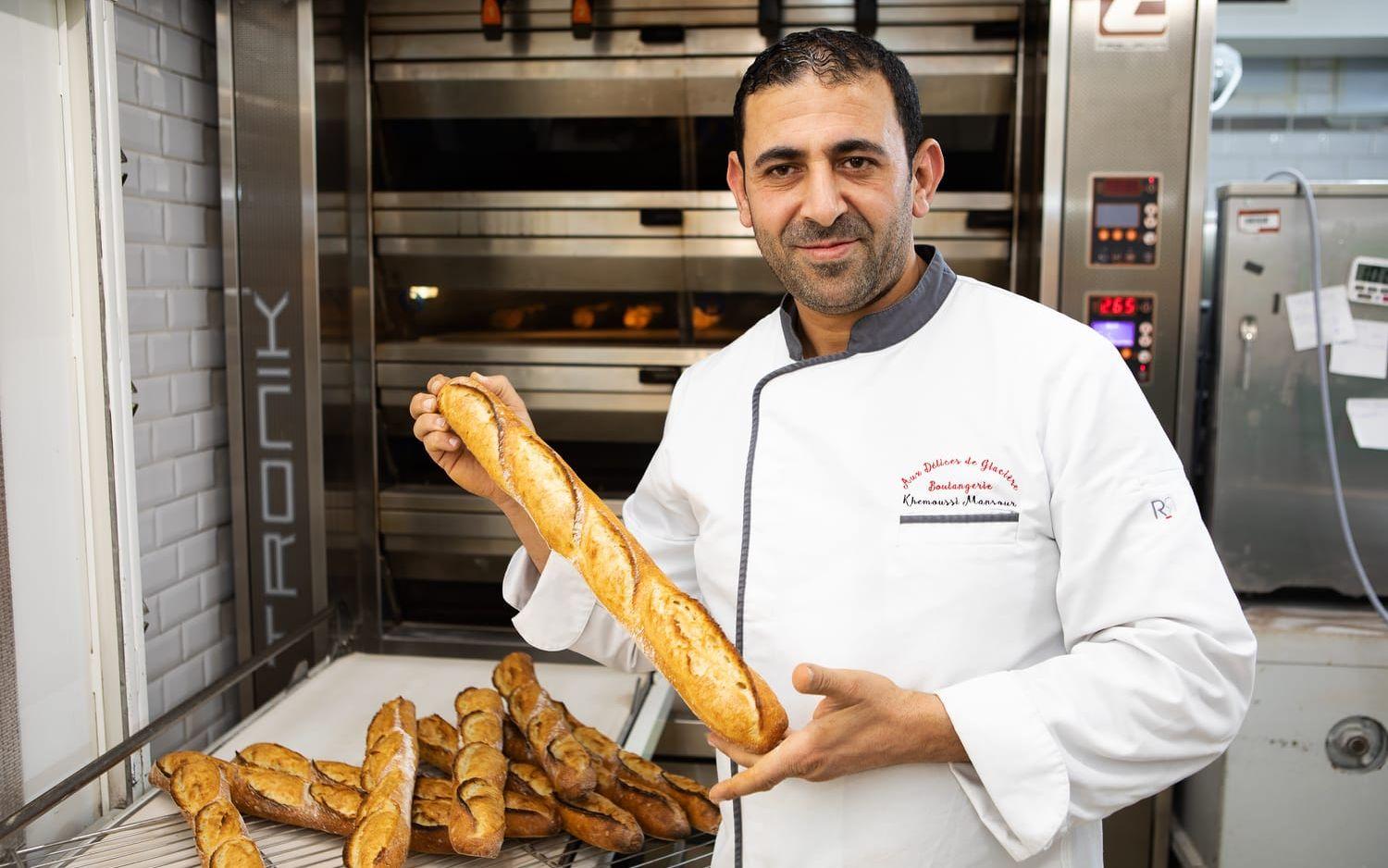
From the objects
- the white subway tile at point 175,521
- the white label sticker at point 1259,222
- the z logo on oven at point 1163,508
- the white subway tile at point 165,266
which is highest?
the white label sticker at point 1259,222

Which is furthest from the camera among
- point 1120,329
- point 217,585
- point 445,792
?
point 217,585

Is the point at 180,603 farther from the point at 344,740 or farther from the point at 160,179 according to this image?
the point at 160,179

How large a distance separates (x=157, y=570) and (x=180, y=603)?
0.13 meters

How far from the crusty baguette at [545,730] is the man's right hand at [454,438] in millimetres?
441

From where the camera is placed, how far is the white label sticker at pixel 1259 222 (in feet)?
8.32

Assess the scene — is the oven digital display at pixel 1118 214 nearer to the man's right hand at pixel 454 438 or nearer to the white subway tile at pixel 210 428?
the man's right hand at pixel 454 438

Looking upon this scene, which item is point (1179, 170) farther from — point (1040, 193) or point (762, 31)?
point (762, 31)

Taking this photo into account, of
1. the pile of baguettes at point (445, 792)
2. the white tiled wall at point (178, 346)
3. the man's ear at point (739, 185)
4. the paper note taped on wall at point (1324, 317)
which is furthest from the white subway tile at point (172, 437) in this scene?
the paper note taped on wall at point (1324, 317)

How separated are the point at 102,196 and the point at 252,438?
0.91m

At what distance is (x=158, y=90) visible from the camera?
2.38 metres

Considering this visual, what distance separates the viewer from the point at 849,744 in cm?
116

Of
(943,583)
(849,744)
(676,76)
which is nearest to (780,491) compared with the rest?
(943,583)

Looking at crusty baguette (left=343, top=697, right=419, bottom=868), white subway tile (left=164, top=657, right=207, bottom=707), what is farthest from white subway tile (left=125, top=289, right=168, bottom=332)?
crusty baguette (left=343, top=697, right=419, bottom=868)

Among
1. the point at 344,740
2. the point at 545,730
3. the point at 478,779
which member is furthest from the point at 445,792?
the point at 344,740
